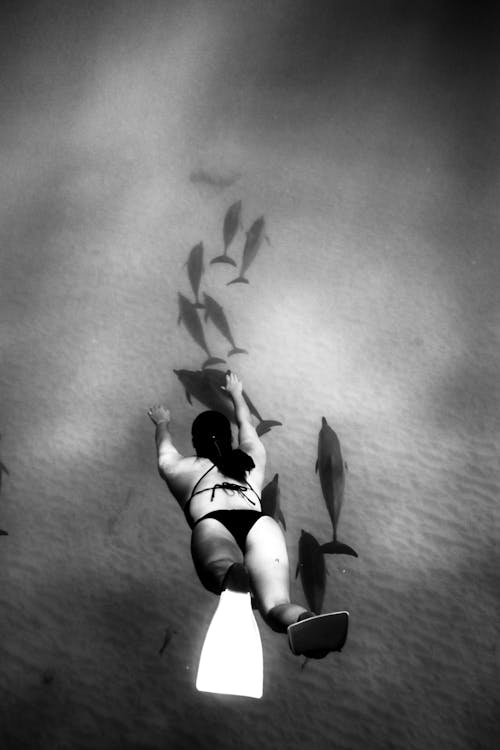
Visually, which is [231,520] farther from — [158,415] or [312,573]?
[158,415]

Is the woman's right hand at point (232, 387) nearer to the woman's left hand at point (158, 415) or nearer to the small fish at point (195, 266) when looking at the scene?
the woman's left hand at point (158, 415)

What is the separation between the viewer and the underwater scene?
1.59 meters

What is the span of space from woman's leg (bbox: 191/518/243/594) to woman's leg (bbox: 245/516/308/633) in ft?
0.15

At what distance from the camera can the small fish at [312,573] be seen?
149 cm

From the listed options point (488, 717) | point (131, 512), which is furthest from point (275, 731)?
point (131, 512)

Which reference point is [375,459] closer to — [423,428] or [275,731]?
[423,428]

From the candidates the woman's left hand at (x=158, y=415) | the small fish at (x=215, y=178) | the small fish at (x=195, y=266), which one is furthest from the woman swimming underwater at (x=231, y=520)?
the small fish at (x=215, y=178)

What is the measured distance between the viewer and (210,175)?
325 cm

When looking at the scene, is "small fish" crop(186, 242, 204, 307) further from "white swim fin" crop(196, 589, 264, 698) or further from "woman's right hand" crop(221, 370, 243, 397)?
"white swim fin" crop(196, 589, 264, 698)

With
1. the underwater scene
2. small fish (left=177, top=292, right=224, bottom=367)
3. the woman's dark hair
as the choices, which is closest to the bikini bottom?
the woman's dark hair

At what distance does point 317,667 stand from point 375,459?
0.81 meters

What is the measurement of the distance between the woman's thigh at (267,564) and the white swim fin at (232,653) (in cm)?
8

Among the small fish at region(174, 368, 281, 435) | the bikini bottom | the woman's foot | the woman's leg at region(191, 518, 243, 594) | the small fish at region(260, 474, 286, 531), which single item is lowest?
the woman's foot

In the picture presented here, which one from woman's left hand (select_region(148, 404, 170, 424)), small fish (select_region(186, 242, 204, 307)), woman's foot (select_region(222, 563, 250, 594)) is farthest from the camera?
small fish (select_region(186, 242, 204, 307))
